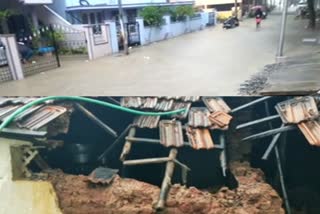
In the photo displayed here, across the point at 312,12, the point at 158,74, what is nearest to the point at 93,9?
the point at 158,74

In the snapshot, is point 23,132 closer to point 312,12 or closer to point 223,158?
point 223,158

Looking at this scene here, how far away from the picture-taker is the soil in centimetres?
539

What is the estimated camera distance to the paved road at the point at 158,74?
733 cm

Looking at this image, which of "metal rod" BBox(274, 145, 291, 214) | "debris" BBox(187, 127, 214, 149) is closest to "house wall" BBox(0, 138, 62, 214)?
"debris" BBox(187, 127, 214, 149)

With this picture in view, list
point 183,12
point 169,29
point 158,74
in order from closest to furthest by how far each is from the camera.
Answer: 1. point 158,74
2. point 169,29
3. point 183,12

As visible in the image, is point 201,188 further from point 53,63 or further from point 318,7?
point 318,7

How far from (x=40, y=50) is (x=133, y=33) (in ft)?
15.3

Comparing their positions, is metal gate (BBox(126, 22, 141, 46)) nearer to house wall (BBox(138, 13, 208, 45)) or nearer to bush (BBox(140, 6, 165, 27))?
house wall (BBox(138, 13, 208, 45))

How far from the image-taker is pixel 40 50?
41.2 feet

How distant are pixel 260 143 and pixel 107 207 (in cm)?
313

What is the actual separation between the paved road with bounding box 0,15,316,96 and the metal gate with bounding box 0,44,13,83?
1.42 ft

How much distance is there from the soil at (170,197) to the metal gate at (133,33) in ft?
33.4

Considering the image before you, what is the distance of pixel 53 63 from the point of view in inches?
445

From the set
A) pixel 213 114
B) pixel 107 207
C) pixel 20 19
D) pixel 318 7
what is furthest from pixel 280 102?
pixel 318 7
